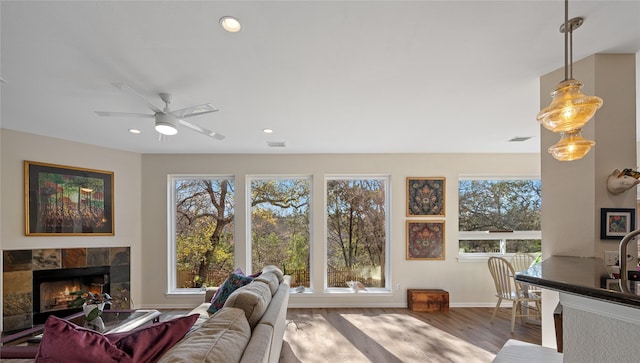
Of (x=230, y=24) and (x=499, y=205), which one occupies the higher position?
(x=230, y=24)

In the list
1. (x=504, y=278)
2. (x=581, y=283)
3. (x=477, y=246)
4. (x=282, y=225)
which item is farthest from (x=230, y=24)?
(x=477, y=246)

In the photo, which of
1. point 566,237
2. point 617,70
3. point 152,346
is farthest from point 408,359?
point 617,70

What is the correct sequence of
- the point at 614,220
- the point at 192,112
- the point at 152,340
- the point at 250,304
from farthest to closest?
the point at 192,112 → the point at 250,304 → the point at 614,220 → the point at 152,340

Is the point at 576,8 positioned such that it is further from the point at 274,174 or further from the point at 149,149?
the point at 149,149

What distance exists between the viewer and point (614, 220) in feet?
5.54

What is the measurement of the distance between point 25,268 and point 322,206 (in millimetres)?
3894

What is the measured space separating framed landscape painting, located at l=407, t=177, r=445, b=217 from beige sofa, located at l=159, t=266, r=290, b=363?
2.97m

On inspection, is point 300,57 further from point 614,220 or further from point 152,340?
point 614,220

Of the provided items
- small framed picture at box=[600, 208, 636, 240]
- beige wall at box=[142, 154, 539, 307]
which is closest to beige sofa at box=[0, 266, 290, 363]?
small framed picture at box=[600, 208, 636, 240]

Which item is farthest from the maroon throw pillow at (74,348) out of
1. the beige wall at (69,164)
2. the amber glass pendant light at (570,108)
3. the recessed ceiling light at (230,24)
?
the beige wall at (69,164)

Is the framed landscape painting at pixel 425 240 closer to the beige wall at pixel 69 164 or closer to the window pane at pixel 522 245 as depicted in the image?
the window pane at pixel 522 245

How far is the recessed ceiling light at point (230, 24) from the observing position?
137 centimetres

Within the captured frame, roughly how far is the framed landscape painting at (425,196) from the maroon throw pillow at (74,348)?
410 centimetres

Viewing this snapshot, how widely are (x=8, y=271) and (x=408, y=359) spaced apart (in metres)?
4.67
